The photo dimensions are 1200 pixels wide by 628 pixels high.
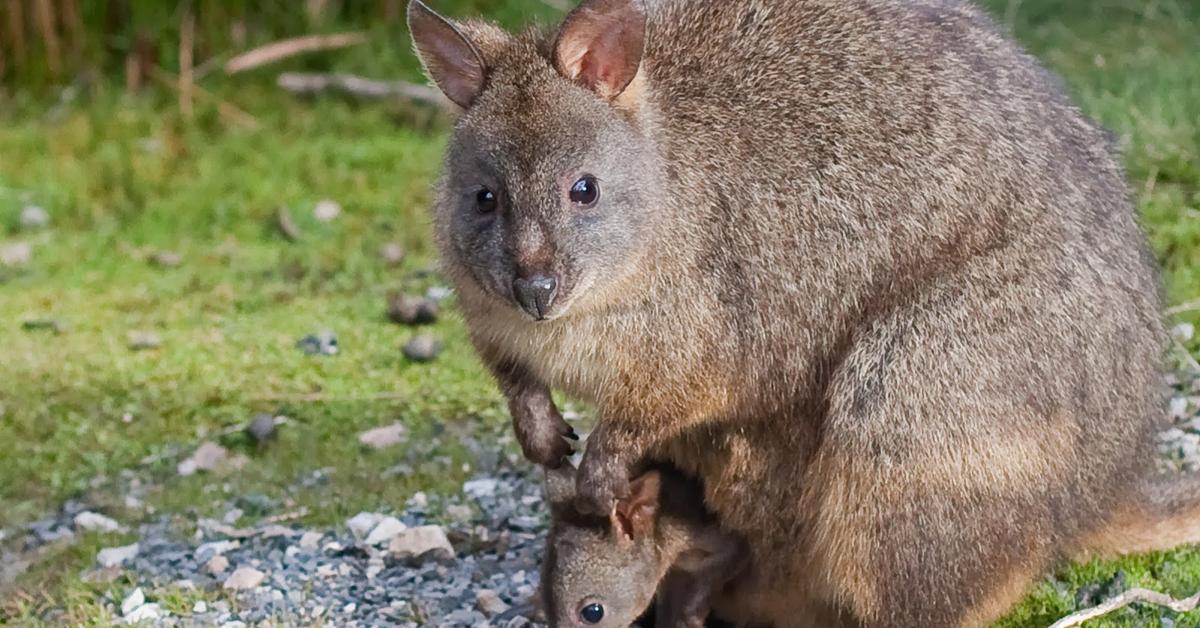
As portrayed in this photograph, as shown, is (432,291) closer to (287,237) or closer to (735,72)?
(287,237)

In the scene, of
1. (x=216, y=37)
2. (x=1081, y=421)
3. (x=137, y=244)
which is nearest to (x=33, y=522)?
(x=137, y=244)

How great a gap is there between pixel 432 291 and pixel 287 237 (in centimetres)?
112

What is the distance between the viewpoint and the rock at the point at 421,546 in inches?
205

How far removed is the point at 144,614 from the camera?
16.0ft

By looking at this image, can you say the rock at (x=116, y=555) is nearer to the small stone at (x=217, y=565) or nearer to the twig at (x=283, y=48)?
the small stone at (x=217, y=565)

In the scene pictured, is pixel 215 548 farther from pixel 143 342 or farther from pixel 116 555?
pixel 143 342

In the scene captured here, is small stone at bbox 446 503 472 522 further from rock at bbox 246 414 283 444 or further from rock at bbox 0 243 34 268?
rock at bbox 0 243 34 268

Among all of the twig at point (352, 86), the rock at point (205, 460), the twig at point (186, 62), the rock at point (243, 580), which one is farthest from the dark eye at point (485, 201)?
the twig at point (186, 62)

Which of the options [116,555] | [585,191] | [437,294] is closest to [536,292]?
[585,191]

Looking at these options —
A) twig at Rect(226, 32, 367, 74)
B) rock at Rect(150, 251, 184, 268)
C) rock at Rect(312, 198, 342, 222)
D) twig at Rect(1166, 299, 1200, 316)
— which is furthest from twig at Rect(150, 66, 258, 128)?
twig at Rect(1166, 299, 1200, 316)

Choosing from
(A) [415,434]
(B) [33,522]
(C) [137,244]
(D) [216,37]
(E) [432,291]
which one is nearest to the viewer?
(B) [33,522]

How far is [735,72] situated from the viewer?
4.52m

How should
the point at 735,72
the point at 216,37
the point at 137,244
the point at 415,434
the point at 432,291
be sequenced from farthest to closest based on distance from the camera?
the point at 216,37
the point at 137,244
the point at 432,291
the point at 415,434
the point at 735,72

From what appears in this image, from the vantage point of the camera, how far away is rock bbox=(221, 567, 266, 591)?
5027 millimetres
